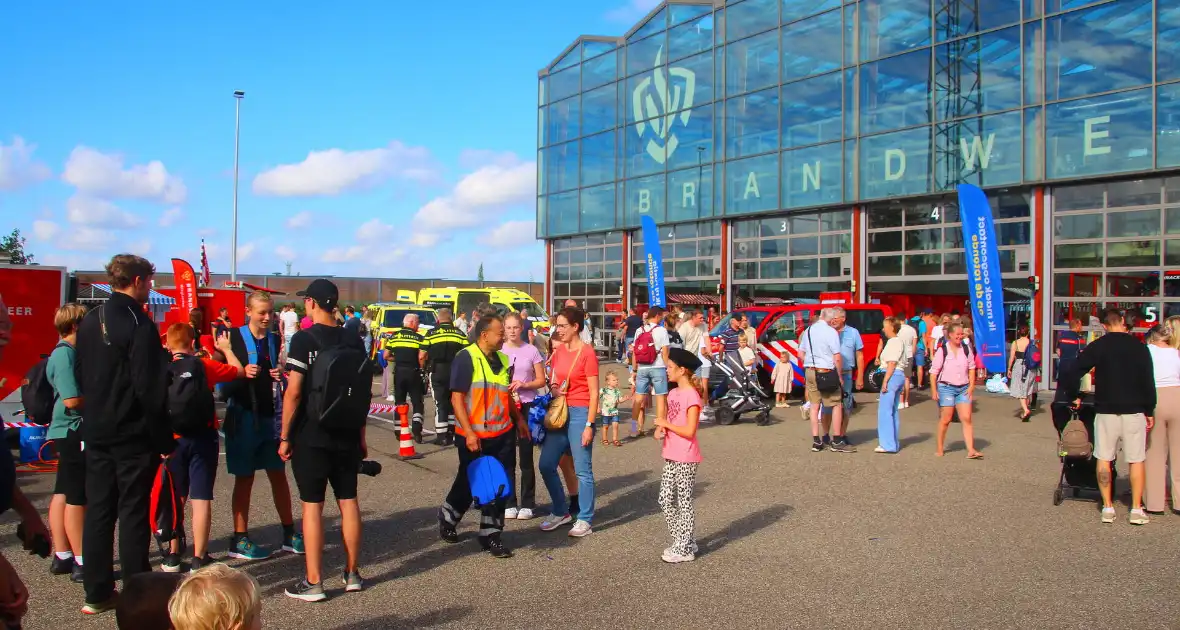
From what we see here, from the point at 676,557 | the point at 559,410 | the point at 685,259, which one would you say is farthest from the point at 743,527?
the point at 685,259

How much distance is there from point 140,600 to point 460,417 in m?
3.71

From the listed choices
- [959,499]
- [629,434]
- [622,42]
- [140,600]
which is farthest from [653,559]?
[622,42]

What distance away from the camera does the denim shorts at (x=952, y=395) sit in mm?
10820

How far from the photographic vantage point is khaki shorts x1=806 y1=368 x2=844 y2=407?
1140cm

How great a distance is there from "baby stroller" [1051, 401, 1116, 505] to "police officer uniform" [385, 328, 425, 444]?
7.32m

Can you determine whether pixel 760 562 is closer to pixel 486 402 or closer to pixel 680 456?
pixel 680 456

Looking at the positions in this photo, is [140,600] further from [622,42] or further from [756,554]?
[622,42]

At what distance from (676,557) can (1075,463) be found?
4424 mm

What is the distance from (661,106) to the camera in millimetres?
29266

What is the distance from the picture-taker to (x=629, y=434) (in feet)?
43.6

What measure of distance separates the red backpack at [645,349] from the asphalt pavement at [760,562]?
302 centimetres

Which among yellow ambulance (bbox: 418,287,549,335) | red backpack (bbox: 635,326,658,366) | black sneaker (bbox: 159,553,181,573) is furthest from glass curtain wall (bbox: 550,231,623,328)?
black sneaker (bbox: 159,553,181,573)

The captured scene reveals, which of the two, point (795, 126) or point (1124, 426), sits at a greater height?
point (795, 126)

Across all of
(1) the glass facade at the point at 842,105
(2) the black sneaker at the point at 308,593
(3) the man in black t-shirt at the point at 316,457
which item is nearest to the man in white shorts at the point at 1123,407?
(3) the man in black t-shirt at the point at 316,457
